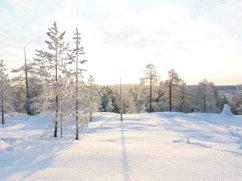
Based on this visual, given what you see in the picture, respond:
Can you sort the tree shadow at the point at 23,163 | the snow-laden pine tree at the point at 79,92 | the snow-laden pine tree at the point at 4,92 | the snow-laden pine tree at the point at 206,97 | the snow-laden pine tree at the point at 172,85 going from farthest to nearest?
the snow-laden pine tree at the point at 206,97 < the snow-laden pine tree at the point at 172,85 < the snow-laden pine tree at the point at 4,92 < the snow-laden pine tree at the point at 79,92 < the tree shadow at the point at 23,163

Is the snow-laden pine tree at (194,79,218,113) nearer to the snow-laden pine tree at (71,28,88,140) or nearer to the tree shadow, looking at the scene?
the snow-laden pine tree at (71,28,88,140)

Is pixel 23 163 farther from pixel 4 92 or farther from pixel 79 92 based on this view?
pixel 4 92

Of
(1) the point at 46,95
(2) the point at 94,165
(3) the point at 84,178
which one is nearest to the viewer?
(3) the point at 84,178

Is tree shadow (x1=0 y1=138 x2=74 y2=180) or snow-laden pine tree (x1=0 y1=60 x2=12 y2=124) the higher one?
snow-laden pine tree (x1=0 y1=60 x2=12 y2=124)

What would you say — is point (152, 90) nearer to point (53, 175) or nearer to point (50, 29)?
point (50, 29)

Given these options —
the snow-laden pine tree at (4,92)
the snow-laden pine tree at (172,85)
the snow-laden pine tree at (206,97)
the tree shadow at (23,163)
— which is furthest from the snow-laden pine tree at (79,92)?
the snow-laden pine tree at (206,97)

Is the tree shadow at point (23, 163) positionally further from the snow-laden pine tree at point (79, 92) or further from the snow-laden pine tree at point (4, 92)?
the snow-laden pine tree at point (4, 92)

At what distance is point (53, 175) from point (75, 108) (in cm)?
781

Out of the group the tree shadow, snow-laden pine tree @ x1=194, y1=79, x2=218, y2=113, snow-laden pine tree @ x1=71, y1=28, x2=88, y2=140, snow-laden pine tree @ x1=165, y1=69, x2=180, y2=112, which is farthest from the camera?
snow-laden pine tree @ x1=194, y1=79, x2=218, y2=113

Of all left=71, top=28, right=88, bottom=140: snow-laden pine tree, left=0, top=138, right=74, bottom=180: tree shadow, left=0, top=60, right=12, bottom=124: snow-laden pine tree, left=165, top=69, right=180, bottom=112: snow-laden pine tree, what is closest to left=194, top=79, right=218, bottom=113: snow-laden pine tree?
left=165, top=69, right=180, bottom=112: snow-laden pine tree

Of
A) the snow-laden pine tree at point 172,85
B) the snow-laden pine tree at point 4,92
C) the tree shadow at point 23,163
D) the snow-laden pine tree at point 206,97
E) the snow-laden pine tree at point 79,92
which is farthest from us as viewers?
the snow-laden pine tree at point 206,97

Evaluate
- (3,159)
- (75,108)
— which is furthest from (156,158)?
(75,108)

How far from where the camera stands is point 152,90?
29.8 metres


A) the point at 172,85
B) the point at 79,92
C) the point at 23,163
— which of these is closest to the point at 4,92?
the point at 79,92
